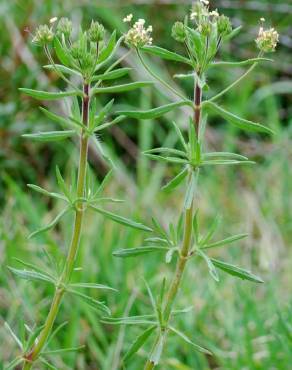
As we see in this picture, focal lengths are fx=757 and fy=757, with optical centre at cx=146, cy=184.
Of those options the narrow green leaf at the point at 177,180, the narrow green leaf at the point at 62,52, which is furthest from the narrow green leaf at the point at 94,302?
the narrow green leaf at the point at 62,52

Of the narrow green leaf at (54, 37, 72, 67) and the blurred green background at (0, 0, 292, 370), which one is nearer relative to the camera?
the narrow green leaf at (54, 37, 72, 67)

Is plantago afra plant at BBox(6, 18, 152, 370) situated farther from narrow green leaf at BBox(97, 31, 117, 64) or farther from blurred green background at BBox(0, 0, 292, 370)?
blurred green background at BBox(0, 0, 292, 370)

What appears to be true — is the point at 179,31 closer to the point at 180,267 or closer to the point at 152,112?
the point at 152,112

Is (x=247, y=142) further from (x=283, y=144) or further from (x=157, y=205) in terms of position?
(x=157, y=205)

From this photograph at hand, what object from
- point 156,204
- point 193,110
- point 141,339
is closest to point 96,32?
point 193,110

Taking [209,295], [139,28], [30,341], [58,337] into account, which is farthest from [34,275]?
[209,295]

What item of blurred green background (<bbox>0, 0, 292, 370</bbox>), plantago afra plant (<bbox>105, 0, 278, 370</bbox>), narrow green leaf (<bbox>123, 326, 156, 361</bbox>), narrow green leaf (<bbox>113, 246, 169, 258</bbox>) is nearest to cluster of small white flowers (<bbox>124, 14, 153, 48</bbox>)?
plantago afra plant (<bbox>105, 0, 278, 370</bbox>)

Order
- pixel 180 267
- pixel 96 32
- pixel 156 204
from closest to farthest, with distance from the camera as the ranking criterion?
pixel 96 32 < pixel 180 267 < pixel 156 204

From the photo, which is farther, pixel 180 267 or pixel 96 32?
pixel 180 267

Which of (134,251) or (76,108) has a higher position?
(76,108)
